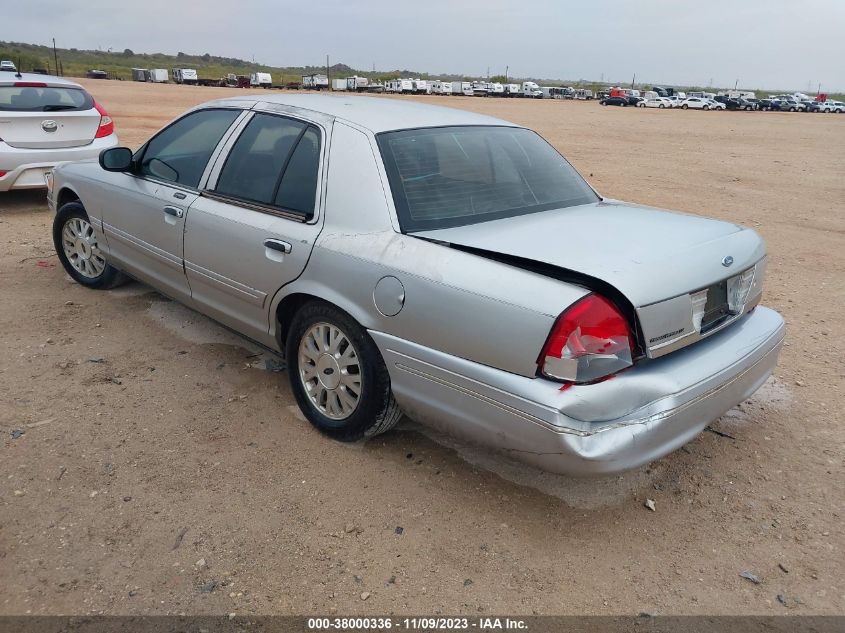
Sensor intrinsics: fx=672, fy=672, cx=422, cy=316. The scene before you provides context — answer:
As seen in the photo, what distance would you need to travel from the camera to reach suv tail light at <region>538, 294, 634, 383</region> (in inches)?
95.2

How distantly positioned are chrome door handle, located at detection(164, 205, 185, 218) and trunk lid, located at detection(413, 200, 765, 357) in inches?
71.9

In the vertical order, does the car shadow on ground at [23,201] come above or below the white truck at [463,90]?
below

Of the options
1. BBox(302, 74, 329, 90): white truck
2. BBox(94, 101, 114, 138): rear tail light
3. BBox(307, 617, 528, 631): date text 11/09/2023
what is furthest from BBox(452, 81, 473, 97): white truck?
BBox(307, 617, 528, 631): date text 11/09/2023

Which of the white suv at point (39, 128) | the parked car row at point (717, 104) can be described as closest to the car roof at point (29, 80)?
the white suv at point (39, 128)

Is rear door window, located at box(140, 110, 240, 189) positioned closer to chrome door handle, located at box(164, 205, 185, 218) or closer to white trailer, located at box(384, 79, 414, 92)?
chrome door handle, located at box(164, 205, 185, 218)

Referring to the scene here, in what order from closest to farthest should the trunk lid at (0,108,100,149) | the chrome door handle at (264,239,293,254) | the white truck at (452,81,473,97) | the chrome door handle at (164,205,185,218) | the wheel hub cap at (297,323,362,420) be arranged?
the wheel hub cap at (297,323,362,420) → the chrome door handle at (264,239,293,254) → the chrome door handle at (164,205,185,218) → the trunk lid at (0,108,100,149) → the white truck at (452,81,473,97)

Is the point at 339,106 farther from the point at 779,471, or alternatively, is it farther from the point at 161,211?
the point at 779,471

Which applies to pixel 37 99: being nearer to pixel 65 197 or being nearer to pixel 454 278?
pixel 65 197

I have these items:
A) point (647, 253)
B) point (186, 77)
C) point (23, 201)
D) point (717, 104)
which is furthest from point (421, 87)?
point (647, 253)

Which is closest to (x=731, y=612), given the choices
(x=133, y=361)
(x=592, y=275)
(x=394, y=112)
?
(x=592, y=275)

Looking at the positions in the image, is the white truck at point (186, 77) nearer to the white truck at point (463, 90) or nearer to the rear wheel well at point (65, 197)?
the white truck at point (463, 90)

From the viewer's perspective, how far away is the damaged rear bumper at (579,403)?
2.45 m

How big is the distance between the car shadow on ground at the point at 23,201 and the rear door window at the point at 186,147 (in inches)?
194

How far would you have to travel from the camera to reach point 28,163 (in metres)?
7.67
